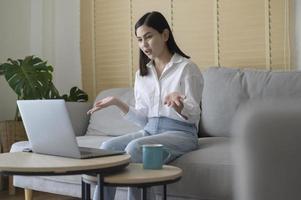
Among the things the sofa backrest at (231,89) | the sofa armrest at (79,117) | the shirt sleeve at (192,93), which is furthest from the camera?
the sofa armrest at (79,117)

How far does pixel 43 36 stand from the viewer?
11.5 feet

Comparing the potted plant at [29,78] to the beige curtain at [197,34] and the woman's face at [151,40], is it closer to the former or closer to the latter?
the beige curtain at [197,34]

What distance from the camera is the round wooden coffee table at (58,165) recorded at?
1.18m

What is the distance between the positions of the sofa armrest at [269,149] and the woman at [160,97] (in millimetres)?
1236

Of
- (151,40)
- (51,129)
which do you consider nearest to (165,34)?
(151,40)

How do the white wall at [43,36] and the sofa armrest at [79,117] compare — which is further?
the white wall at [43,36]

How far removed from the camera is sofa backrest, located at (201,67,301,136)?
2113 mm

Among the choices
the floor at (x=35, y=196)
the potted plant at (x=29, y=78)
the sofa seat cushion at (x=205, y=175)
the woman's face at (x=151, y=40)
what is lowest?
the floor at (x=35, y=196)

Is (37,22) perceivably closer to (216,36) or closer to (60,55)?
(60,55)

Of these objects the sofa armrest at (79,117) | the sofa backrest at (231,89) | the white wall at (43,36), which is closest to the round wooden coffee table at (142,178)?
the sofa backrest at (231,89)

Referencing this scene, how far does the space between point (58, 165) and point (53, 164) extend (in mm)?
29

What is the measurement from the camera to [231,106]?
2.20 m

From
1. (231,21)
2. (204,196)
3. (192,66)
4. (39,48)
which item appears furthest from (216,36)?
(39,48)

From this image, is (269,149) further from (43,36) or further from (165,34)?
(43,36)
